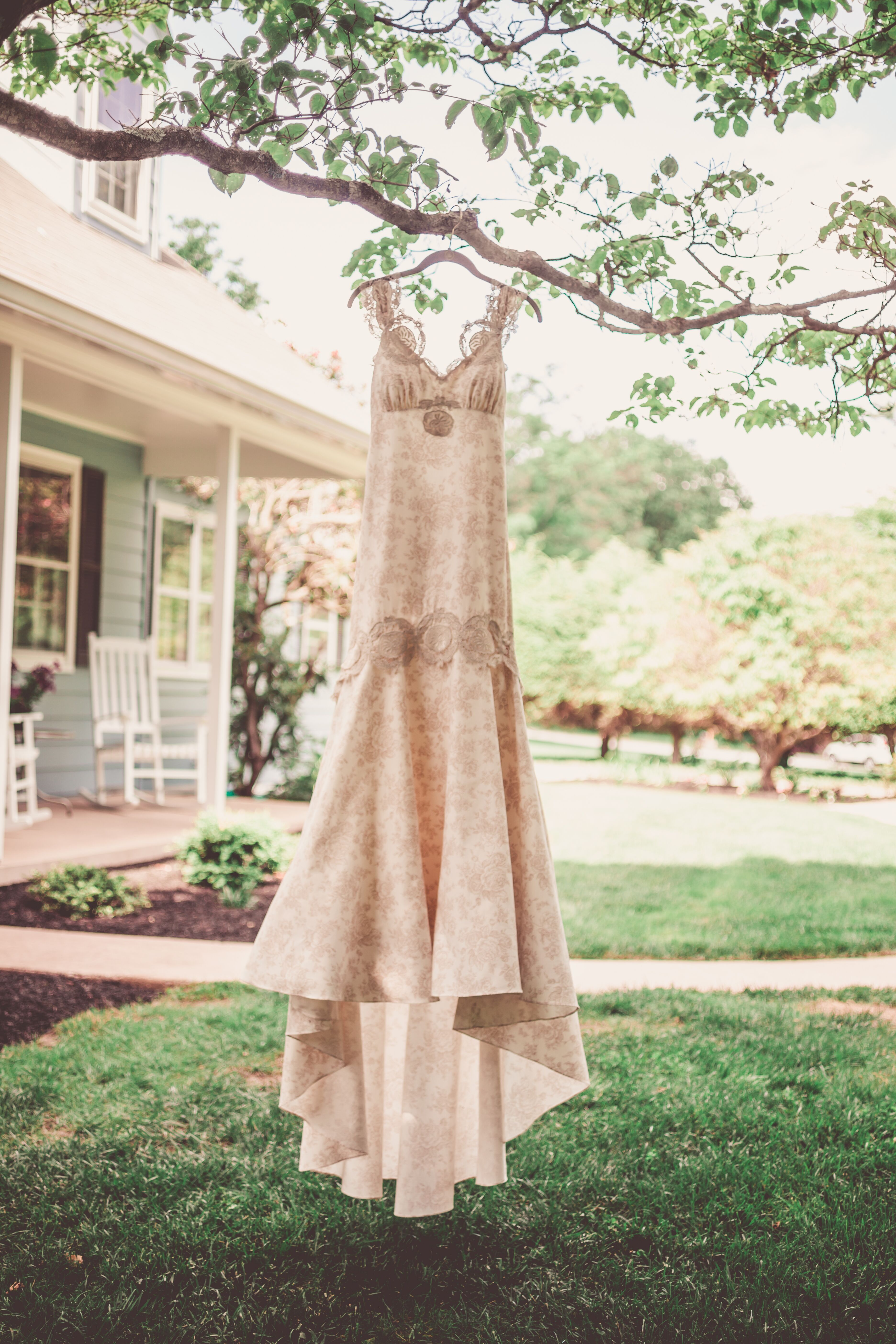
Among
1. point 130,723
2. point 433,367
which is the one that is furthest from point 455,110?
point 130,723

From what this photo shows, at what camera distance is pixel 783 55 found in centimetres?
250

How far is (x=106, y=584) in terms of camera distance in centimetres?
882

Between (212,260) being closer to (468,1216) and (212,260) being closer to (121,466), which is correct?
(121,466)

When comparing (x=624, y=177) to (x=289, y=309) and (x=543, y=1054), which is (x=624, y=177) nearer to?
(x=543, y=1054)

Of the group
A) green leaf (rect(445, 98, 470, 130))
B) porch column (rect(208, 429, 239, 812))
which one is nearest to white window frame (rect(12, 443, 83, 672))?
porch column (rect(208, 429, 239, 812))

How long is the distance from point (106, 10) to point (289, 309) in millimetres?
20048

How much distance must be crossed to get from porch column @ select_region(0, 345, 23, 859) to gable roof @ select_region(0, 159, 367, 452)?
0.45 m

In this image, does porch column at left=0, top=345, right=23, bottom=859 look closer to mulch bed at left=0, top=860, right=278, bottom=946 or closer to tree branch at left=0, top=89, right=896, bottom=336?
mulch bed at left=0, top=860, right=278, bottom=946

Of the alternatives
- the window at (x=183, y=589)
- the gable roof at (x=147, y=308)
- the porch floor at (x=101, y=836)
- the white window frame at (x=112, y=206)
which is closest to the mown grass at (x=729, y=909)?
the porch floor at (x=101, y=836)

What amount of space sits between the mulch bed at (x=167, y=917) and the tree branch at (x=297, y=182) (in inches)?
147

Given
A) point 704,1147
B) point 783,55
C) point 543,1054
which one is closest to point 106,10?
point 783,55

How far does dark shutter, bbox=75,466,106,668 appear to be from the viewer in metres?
8.41

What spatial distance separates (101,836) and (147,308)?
3586mm

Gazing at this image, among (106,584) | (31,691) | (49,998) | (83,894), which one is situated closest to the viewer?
(49,998)
